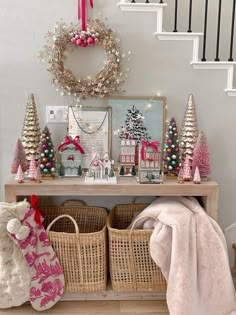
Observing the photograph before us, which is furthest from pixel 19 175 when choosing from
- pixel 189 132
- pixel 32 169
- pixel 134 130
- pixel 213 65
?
pixel 213 65

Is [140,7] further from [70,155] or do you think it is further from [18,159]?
[18,159]

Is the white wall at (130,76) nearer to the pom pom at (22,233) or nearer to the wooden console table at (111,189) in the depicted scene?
the wooden console table at (111,189)

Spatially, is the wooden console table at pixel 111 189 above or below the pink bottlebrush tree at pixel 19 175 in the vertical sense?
below

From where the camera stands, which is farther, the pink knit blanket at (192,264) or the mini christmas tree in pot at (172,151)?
the mini christmas tree in pot at (172,151)

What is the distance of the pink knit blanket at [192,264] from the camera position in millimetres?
1890

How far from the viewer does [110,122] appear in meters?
2.43

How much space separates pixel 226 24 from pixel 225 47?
0.18 m

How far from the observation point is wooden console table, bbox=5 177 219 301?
2057 mm

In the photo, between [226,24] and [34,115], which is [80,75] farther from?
[226,24]

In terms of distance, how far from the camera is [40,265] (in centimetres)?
202

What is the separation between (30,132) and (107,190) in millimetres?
670

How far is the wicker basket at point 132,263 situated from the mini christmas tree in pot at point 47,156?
52cm

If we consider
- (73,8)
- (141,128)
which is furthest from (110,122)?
(73,8)

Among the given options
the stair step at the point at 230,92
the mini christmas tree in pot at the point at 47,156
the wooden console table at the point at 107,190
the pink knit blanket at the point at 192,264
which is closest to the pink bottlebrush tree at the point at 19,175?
the wooden console table at the point at 107,190
